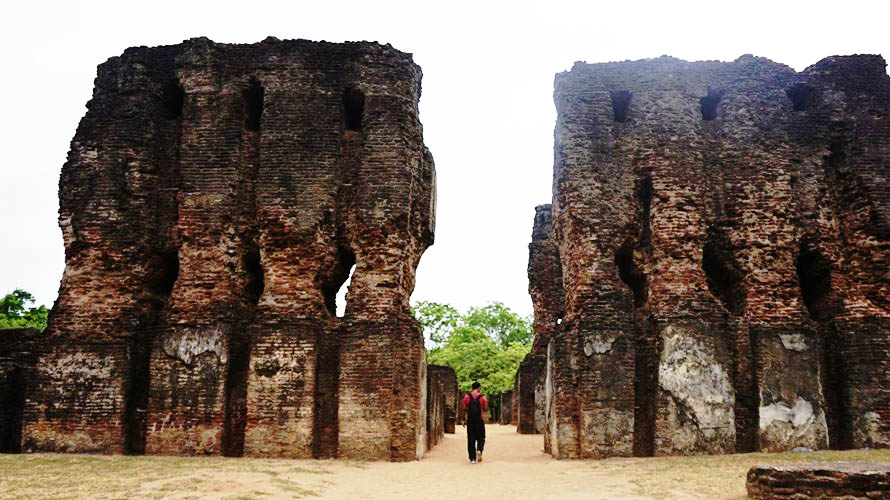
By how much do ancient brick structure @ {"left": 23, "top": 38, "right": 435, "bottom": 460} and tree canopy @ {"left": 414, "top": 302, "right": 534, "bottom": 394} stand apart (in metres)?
24.2

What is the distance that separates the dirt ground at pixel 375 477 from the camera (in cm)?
819

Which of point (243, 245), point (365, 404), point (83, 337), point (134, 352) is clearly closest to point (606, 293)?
point (365, 404)

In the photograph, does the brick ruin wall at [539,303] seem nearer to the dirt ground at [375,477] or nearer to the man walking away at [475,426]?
the man walking away at [475,426]

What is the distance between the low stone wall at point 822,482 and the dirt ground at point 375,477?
20.8 inches

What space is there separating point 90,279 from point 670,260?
36.9ft

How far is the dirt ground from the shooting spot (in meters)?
8.19

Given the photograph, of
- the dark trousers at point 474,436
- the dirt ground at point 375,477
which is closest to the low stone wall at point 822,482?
the dirt ground at point 375,477

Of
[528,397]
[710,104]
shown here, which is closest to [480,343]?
[528,397]

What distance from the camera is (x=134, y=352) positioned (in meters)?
13.4

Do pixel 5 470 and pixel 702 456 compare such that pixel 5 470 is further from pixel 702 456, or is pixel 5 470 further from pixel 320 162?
pixel 702 456

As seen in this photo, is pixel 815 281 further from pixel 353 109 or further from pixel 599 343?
pixel 353 109

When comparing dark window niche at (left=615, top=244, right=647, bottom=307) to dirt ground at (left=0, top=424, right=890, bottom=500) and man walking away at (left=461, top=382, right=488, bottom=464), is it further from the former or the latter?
man walking away at (left=461, top=382, right=488, bottom=464)

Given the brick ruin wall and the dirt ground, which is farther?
the brick ruin wall

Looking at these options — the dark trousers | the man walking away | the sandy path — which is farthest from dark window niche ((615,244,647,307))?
the dark trousers
